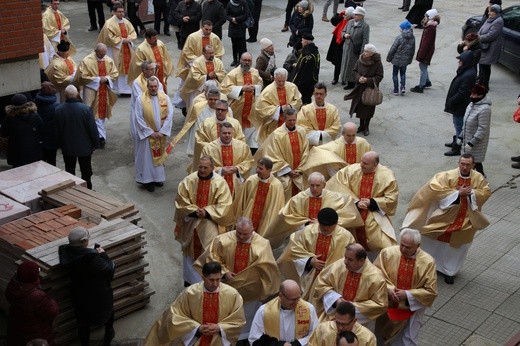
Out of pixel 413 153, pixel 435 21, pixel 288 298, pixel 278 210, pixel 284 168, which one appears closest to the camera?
pixel 288 298

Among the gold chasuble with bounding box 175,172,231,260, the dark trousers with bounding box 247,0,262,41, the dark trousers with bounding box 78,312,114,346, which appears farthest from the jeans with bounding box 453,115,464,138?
the dark trousers with bounding box 247,0,262,41

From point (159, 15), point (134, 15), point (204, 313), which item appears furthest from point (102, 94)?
point (204, 313)

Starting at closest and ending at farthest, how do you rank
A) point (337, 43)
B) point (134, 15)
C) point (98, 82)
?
point (98, 82)
point (337, 43)
point (134, 15)

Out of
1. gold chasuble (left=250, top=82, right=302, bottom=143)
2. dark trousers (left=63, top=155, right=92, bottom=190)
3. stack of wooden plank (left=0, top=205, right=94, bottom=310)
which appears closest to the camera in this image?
stack of wooden plank (left=0, top=205, right=94, bottom=310)

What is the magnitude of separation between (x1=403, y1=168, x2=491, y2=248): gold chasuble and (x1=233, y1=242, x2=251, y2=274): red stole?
2.98 metres

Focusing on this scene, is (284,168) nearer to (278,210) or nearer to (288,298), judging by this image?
(278,210)

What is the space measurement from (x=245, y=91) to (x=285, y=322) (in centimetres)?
737

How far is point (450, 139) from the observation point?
16953 millimetres

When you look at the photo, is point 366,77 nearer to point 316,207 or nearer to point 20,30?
point 316,207

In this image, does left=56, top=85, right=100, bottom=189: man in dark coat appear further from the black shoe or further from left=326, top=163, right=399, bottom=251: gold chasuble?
the black shoe

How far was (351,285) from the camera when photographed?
30.5 ft

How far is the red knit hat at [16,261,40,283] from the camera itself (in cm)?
896

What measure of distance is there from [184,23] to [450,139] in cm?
730

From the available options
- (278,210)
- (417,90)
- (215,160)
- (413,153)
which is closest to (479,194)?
(278,210)
